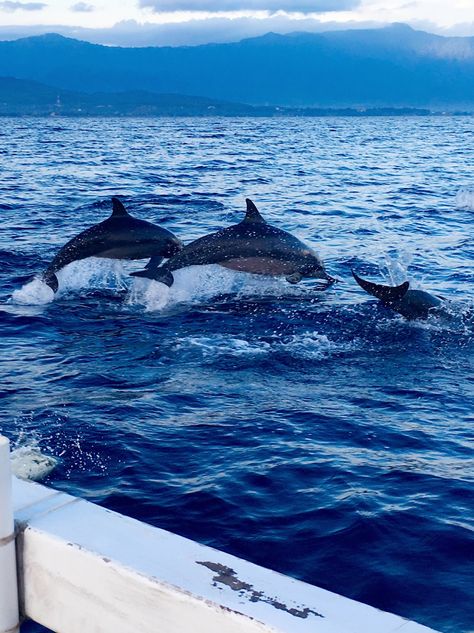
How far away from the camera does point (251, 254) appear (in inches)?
589

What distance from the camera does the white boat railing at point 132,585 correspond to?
7.49 ft

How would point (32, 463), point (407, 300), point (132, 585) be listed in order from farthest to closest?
point (407, 300) → point (32, 463) → point (132, 585)

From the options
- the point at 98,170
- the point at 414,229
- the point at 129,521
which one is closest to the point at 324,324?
the point at 129,521

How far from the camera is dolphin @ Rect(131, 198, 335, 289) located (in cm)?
1491

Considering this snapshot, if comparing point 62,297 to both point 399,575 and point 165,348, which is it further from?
point 399,575

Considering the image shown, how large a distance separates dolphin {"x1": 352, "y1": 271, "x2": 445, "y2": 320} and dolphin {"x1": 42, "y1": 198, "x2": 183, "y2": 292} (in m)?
4.06

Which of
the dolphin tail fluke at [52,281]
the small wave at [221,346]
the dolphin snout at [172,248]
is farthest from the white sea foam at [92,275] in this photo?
the small wave at [221,346]

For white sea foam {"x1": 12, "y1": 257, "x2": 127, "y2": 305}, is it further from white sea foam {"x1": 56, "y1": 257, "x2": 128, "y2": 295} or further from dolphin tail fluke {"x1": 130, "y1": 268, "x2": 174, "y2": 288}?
dolphin tail fluke {"x1": 130, "y1": 268, "x2": 174, "y2": 288}

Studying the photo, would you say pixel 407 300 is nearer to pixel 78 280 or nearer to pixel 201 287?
pixel 201 287

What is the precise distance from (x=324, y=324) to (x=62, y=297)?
487 cm

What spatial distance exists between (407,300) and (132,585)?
11.1 m

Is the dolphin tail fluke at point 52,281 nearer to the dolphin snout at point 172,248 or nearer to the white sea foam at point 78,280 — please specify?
the white sea foam at point 78,280

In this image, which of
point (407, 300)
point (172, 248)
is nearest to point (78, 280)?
point (172, 248)

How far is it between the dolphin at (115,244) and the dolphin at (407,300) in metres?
4.06
